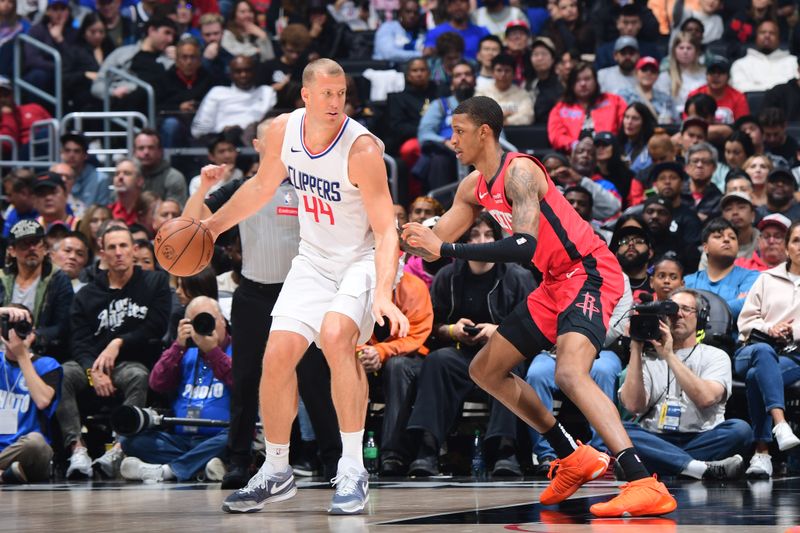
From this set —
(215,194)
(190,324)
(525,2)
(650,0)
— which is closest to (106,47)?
(525,2)

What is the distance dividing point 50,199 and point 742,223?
20.2ft

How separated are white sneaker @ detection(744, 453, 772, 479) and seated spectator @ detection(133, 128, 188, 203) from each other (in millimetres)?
6274

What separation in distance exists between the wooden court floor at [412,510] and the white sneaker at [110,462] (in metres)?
1.13

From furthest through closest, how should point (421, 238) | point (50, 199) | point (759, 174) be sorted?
point (50, 199) → point (759, 174) → point (421, 238)

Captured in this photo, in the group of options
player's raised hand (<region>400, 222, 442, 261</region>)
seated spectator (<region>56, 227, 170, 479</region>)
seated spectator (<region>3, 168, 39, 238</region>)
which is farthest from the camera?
seated spectator (<region>3, 168, 39, 238</region>)

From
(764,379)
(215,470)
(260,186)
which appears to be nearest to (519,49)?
(764,379)

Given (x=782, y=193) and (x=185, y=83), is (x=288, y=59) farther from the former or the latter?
(x=782, y=193)

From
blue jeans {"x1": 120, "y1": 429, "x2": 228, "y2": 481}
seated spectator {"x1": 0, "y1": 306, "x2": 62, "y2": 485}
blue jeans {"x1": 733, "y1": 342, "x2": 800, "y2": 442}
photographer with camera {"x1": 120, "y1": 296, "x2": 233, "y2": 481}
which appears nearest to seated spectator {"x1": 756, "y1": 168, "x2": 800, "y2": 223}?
blue jeans {"x1": 733, "y1": 342, "x2": 800, "y2": 442}

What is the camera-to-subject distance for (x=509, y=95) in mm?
13086

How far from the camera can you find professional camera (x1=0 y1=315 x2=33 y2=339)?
8.98 meters

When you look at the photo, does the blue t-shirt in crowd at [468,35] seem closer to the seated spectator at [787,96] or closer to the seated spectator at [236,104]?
the seated spectator at [236,104]

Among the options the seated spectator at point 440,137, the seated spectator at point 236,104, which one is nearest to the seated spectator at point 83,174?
the seated spectator at point 236,104

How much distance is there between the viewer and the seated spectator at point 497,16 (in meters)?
14.7

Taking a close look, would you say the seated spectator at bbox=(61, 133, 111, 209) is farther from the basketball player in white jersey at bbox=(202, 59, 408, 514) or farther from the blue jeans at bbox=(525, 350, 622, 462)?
the basketball player in white jersey at bbox=(202, 59, 408, 514)
